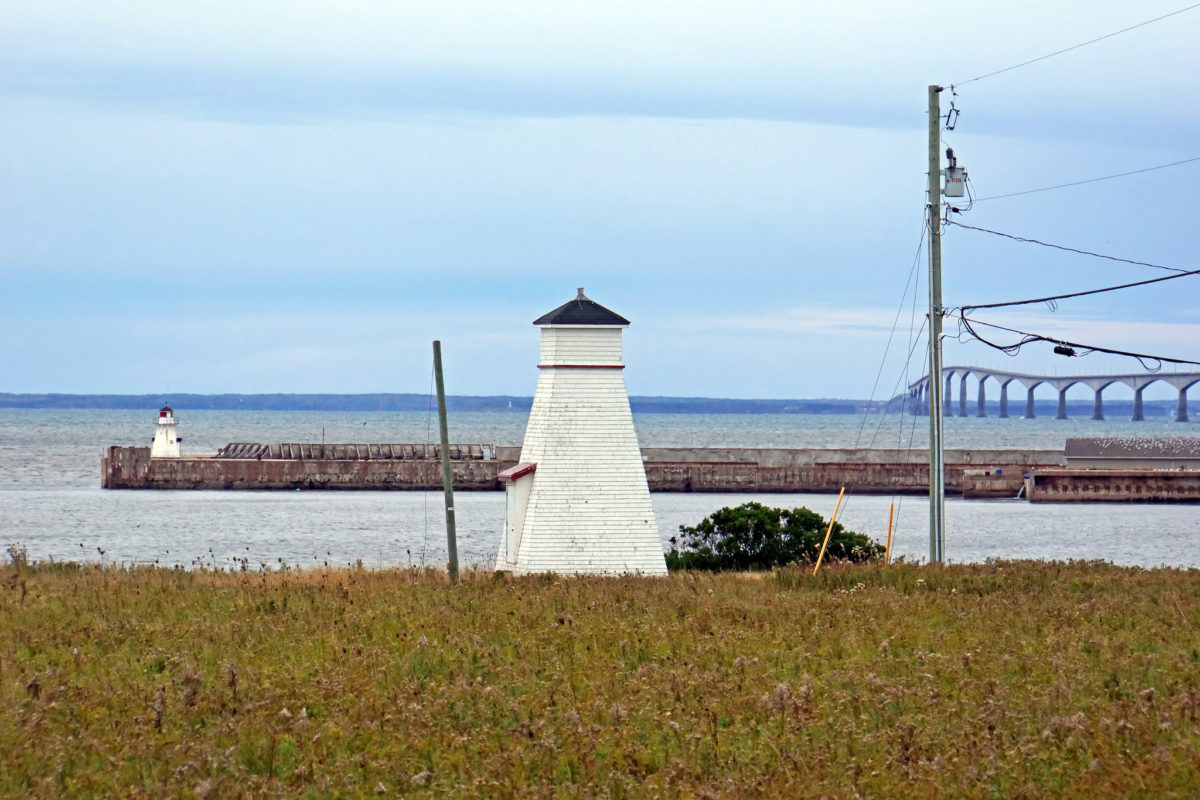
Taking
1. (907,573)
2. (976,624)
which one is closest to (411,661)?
(976,624)

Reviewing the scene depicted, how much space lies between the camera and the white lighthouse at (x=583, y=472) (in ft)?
71.6

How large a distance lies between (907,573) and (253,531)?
3968 cm

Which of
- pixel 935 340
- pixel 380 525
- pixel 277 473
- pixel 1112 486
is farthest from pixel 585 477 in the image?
pixel 277 473

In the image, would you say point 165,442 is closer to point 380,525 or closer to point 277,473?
point 277,473

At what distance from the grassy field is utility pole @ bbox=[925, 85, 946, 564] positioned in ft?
20.4

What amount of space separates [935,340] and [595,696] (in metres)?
13.8

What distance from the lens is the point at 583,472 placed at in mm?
21922

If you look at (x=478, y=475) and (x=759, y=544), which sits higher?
(x=759, y=544)

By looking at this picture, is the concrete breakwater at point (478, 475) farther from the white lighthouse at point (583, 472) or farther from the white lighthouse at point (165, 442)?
the white lighthouse at point (583, 472)

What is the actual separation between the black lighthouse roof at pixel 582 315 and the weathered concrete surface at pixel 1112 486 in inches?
2257

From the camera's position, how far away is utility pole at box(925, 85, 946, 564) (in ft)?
72.4

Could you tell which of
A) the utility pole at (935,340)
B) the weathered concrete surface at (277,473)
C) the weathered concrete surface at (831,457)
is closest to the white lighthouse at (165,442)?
the weathered concrete surface at (277,473)

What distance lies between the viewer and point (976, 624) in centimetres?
1372

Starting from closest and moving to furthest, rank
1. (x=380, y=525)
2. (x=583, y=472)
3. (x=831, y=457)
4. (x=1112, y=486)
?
1. (x=583, y=472)
2. (x=380, y=525)
3. (x=1112, y=486)
4. (x=831, y=457)
